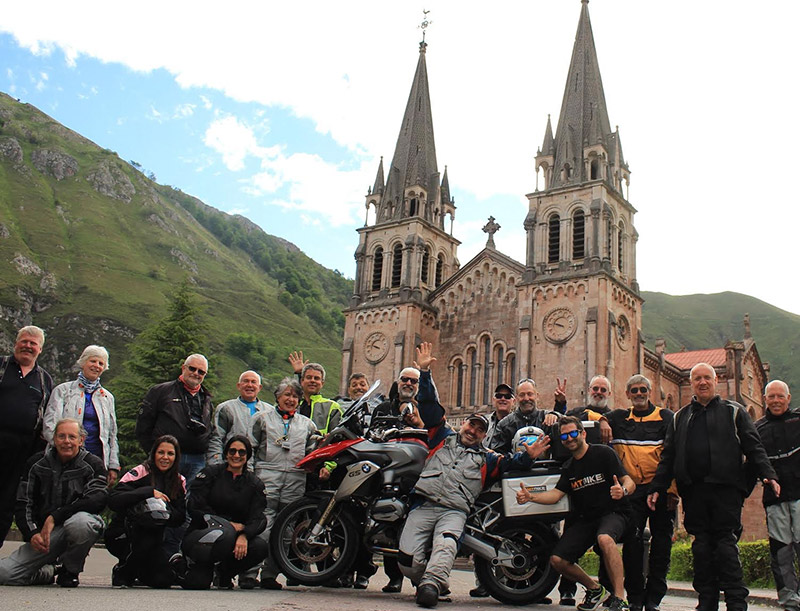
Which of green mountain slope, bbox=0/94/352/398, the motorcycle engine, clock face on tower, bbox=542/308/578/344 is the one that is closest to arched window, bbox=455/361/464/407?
clock face on tower, bbox=542/308/578/344

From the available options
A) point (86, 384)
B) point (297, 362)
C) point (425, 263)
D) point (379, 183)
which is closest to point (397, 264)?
point (425, 263)

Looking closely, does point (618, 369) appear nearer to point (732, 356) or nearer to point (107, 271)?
point (732, 356)

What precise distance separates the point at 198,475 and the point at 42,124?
141 metres

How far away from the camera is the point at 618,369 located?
108 feet

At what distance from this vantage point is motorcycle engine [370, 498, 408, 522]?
8164 millimetres

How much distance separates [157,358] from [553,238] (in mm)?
17297

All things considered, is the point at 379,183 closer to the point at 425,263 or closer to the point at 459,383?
the point at 425,263

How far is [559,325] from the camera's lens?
33.5 m

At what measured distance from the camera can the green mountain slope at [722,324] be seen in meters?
125

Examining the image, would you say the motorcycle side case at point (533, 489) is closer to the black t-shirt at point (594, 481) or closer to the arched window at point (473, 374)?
the black t-shirt at point (594, 481)

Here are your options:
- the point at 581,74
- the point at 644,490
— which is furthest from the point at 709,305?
the point at 644,490

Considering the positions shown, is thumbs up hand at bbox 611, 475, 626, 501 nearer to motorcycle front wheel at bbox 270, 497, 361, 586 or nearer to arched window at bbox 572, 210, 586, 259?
motorcycle front wheel at bbox 270, 497, 361, 586

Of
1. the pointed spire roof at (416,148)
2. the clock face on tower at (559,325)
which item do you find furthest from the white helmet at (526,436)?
the pointed spire roof at (416,148)

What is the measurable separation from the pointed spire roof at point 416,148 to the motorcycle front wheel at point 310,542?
1324 inches
